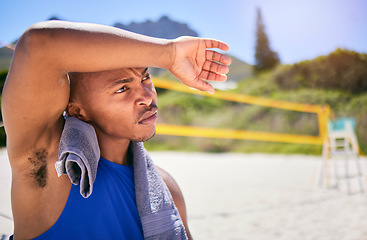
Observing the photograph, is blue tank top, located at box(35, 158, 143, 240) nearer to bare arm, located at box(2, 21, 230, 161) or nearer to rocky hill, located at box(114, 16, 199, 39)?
bare arm, located at box(2, 21, 230, 161)

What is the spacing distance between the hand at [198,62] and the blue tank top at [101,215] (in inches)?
16.0

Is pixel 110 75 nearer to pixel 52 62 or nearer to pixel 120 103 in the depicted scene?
pixel 120 103

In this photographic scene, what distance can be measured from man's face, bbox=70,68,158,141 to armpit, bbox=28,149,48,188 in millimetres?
199

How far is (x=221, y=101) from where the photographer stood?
34.9ft

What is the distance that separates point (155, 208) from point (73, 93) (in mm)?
451

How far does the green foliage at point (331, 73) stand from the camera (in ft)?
27.4

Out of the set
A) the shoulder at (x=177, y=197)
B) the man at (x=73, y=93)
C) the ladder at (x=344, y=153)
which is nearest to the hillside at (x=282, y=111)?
the ladder at (x=344, y=153)

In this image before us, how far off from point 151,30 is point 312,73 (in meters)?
9.12

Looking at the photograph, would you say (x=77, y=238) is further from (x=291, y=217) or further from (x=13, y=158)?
(x=291, y=217)

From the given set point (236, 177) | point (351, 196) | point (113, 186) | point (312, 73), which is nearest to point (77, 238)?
point (113, 186)

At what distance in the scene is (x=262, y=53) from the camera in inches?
602

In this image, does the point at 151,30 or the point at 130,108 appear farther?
the point at 151,30

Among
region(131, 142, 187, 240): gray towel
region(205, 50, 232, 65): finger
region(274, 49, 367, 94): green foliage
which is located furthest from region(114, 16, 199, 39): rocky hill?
region(274, 49, 367, 94): green foliage

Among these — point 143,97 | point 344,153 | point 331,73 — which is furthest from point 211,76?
point 331,73
